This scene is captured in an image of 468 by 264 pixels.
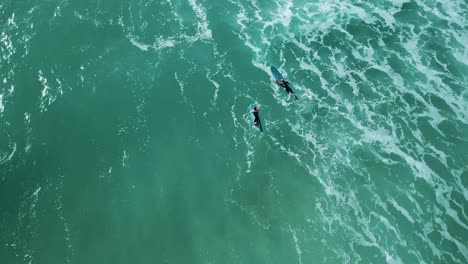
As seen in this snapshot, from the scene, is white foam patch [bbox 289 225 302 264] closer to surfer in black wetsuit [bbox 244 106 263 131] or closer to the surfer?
surfer in black wetsuit [bbox 244 106 263 131]

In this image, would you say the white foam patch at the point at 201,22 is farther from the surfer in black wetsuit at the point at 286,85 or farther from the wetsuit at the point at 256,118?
the wetsuit at the point at 256,118

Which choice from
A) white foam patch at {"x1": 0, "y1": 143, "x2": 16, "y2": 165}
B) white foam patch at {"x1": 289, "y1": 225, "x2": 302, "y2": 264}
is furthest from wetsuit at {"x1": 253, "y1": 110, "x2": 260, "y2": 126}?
white foam patch at {"x1": 0, "y1": 143, "x2": 16, "y2": 165}

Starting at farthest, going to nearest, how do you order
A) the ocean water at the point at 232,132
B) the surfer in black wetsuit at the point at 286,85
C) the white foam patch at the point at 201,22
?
the white foam patch at the point at 201,22 < the surfer in black wetsuit at the point at 286,85 < the ocean water at the point at 232,132

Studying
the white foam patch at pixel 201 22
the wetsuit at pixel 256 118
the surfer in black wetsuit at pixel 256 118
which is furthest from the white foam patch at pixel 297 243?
the white foam patch at pixel 201 22

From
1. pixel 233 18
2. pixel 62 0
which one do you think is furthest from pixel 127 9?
pixel 233 18

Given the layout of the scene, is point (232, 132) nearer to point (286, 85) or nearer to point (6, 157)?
point (286, 85)

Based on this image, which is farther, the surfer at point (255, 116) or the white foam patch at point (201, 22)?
the white foam patch at point (201, 22)

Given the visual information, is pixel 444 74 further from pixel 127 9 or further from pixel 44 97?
pixel 44 97

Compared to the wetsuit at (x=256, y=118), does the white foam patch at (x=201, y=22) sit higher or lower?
higher
